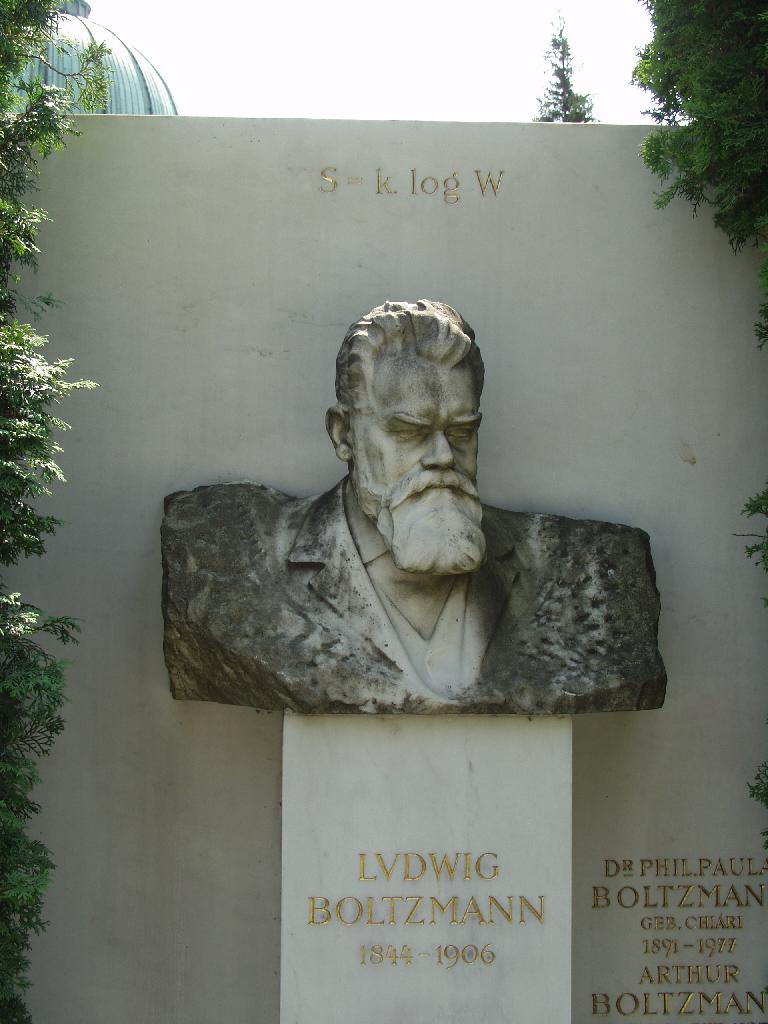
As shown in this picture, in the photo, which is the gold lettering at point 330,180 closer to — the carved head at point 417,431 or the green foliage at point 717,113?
the carved head at point 417,431

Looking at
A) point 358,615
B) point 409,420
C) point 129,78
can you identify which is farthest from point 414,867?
point 129,78

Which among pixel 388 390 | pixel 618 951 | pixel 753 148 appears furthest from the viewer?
pixel 618 951

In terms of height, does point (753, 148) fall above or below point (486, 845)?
above

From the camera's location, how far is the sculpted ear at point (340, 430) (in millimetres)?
4883

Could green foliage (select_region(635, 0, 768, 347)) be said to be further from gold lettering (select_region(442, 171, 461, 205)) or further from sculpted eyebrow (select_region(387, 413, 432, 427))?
sculpted eyebrow (select_region(387, 413, 432, 427))

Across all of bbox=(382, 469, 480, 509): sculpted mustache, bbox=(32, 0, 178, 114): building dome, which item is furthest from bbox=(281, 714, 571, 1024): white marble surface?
bbox=(32, 0, 178, 114): building dome

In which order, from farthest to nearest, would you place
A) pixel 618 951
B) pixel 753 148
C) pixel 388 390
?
pixel 618 951, pixel 753 148, pixel 388 390

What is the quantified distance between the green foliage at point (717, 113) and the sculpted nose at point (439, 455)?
1.31 m

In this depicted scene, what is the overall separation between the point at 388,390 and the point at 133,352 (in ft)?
4.70

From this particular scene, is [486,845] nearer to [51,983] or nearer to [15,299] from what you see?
[51,983]

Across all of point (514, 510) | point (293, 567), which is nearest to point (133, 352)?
point (293, 567)

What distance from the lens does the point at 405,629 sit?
15.9 feet

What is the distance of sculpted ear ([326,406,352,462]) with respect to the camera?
192 inches

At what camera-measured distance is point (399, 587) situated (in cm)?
486
